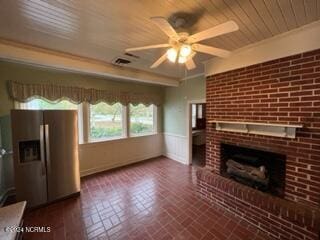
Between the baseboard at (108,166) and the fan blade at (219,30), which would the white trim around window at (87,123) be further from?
the fan blade at (219,30)

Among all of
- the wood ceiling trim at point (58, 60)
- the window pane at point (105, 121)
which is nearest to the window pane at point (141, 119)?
the window pane at point (105, 121)

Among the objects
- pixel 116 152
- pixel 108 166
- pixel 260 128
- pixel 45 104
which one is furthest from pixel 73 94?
pixel 260 128

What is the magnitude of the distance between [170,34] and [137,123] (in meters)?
3.80

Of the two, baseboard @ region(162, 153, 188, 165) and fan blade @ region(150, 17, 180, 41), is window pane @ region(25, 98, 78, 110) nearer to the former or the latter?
fan blade @ region(150, 17, 180, 41)

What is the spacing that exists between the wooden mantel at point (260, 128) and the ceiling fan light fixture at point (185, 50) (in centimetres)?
152

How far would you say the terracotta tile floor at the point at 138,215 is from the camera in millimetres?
2061

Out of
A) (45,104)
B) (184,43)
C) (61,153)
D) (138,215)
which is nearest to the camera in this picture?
(184,43)

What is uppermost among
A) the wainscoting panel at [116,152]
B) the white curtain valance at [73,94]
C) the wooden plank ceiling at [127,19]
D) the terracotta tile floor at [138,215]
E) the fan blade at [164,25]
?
the wooden plank ceiling at [127,19]

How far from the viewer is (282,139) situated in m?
2.07

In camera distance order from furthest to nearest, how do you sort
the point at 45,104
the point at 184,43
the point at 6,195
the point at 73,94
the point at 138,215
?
the point at 73,94 → the point at 45,104 → the point at 6,195 → the point at 138,215 → the point at 184,43

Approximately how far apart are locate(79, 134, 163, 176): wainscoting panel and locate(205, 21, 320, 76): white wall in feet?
10.3

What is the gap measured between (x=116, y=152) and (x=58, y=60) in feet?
8.95

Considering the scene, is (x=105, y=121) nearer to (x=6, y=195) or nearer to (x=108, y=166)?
(x=108, y=166)

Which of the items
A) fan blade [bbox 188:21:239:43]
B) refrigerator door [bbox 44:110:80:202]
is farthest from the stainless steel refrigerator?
fan blade [bbox 188:21:239:43]
